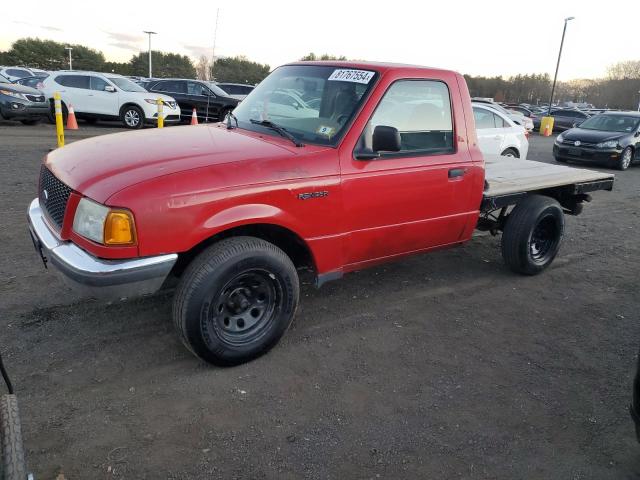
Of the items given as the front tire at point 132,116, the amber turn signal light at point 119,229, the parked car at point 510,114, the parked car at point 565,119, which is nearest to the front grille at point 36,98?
the front tire at point 132,116

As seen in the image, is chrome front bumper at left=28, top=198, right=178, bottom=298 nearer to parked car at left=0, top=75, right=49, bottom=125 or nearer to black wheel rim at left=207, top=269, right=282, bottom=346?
black wheel rim at left=207, top=269, right=282, bottom=346

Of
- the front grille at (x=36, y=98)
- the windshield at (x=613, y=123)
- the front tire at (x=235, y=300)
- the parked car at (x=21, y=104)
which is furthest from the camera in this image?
the windshield at (x=613, y=123)

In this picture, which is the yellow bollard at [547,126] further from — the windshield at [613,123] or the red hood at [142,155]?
the red hood at [142,155]

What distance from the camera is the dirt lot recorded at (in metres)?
2.57

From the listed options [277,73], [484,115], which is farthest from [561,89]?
[277,73]

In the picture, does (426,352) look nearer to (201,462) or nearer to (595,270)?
(201,462)

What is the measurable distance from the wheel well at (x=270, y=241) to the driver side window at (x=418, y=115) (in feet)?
3.09

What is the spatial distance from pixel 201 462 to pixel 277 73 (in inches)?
128

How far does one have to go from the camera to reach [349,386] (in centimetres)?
318

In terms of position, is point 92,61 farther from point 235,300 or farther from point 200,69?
point 235,300

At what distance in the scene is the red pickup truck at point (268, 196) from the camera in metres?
2.83

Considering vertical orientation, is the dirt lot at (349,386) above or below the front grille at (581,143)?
below

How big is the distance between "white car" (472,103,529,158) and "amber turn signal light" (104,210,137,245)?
26.9 ft

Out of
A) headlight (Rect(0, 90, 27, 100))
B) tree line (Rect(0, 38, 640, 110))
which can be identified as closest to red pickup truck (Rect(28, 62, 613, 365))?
headlight (Rect(0, 90, 27, 100))
